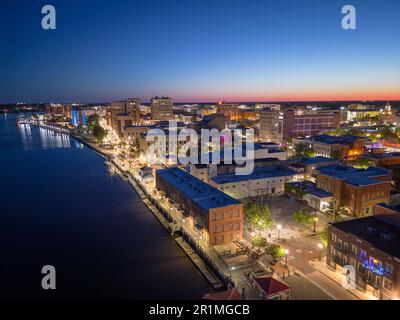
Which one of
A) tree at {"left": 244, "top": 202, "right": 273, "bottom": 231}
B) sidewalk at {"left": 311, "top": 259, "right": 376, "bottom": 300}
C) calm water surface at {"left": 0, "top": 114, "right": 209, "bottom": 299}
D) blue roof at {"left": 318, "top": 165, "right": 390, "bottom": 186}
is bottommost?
calm water surface at {"left": 0, "top": 114, "right": 209, "bottom": 299}

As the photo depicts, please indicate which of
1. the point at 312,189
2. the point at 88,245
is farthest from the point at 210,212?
the point at 312,189

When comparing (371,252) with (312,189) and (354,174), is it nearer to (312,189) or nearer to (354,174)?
(312,189)

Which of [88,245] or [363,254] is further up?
[363,254]

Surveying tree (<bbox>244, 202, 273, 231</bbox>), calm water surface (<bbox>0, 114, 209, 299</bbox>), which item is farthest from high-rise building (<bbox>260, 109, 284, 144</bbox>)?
tree (<bbox>244, 202, 273, 231</bbox>)

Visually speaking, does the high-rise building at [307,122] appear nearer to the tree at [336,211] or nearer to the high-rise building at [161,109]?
the tree at [336,211]

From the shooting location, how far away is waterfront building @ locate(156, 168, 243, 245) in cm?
1702

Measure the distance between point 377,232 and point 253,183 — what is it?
12.7 metres

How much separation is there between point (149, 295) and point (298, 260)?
7.56 meters

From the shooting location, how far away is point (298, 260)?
14977mm

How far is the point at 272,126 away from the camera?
55.0 meters

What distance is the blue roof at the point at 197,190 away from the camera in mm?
17861

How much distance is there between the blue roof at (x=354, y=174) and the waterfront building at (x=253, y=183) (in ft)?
11.4

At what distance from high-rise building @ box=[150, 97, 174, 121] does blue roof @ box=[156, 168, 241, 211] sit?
218 feet

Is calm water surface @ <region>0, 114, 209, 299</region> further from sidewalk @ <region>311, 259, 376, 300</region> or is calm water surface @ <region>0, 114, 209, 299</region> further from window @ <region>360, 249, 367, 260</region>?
window @ <region>360, 249, 367, 260</region>
